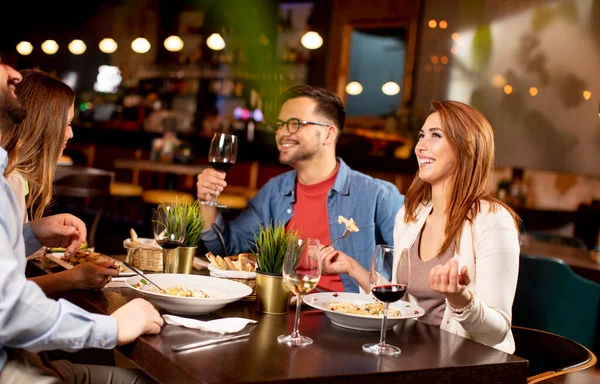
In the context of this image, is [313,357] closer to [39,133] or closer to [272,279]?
[272,279]

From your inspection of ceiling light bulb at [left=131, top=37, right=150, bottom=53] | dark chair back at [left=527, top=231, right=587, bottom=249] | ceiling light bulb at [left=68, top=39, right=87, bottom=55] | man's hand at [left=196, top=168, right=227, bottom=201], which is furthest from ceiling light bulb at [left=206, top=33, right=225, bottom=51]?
man's hand at [left=196, top=168, right=227, bottom=201]

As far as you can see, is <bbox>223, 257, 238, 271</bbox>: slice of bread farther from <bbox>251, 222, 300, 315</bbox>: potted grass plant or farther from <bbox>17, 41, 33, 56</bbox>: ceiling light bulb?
<bbox>17, 41, 33, 56</bbox>: ceiling light bulb

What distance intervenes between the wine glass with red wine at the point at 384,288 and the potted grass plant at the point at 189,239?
0.73 m

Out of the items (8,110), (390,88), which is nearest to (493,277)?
(8,110)

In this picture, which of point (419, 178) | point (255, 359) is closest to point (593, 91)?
point (419, 178)

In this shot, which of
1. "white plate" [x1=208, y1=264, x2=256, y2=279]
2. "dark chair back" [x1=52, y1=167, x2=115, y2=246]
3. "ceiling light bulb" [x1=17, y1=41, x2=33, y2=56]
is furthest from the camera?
"ceiling light bulb" [x1=17, y1=41, x2=33, y2=56]

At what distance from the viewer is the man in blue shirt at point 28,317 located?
1.39m

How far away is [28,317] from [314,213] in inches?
77.0

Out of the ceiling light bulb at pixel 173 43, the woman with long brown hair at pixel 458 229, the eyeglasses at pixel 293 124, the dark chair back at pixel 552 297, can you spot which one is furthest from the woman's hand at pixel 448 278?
the ceiling light bulb at pixel 173 43

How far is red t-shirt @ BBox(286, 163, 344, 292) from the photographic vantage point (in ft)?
10.5

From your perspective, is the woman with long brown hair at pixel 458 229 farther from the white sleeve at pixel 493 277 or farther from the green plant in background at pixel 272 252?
the green plant in background at pixel 272 252

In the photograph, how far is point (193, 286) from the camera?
6.70 feet

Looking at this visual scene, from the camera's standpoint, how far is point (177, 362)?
4.74 feet

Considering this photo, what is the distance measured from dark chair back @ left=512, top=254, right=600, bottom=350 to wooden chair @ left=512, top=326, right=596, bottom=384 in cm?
127
